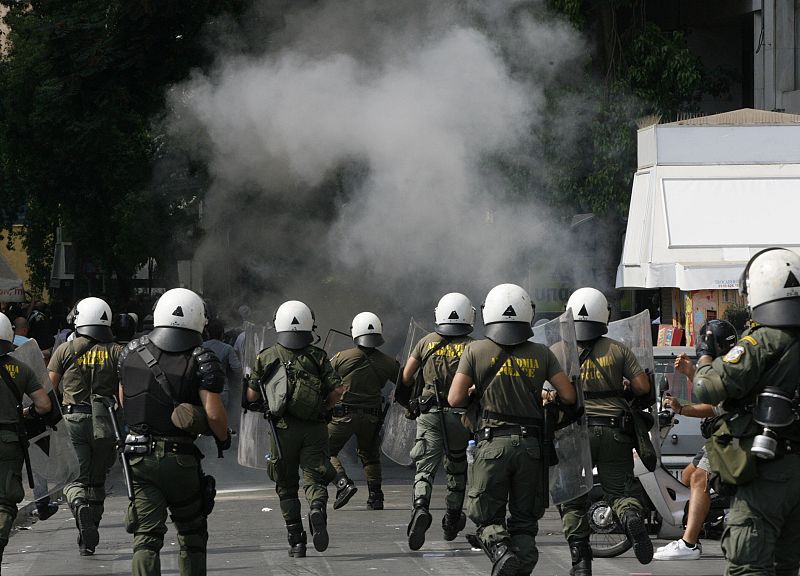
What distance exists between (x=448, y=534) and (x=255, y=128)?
11548mm

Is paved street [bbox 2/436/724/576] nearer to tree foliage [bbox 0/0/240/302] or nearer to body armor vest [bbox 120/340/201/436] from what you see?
body armor vest [bbox 120/340/201/436]

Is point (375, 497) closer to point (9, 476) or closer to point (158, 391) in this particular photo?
point (9, 476)

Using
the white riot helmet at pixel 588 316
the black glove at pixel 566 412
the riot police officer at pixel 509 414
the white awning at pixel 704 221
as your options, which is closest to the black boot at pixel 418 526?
the white riot helmet at pixel 588 316

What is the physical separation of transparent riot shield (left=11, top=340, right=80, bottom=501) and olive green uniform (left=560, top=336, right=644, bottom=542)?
3.05 m

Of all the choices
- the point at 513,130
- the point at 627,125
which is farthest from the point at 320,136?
the point at 627,125

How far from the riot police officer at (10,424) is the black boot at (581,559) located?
294 centimetres

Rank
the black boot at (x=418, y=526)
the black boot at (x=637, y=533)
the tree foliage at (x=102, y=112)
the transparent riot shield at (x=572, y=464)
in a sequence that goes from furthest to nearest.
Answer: the tree foliage at (x=102, y=112) → the black boot at (x=418, y=526) → the black boot at (x=637, y=533) → the transparent riot shield at (x=572, y=464)

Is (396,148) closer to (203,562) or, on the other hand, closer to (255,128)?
(255,128)

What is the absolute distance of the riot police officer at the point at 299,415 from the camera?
8.62 metres

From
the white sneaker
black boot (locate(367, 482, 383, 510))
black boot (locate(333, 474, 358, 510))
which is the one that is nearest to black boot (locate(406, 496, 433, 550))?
the white sneaker

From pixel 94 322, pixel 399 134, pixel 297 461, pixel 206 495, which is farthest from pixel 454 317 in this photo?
pixel 399 134

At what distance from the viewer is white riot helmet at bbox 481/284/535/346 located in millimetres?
6863

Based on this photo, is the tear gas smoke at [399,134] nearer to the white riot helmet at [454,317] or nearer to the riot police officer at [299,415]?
the white riot helmet at [454,317]

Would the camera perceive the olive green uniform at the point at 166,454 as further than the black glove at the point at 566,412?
No
